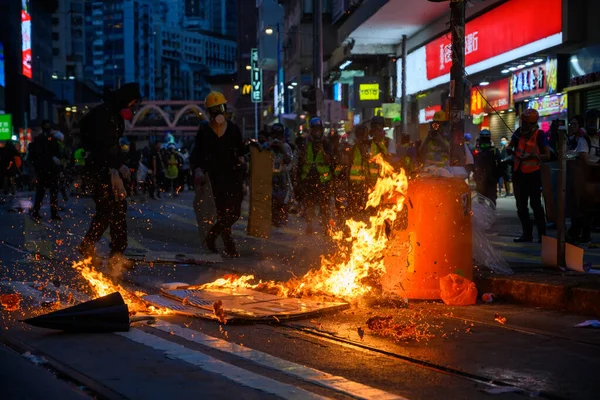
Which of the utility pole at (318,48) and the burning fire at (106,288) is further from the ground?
the utility pole at (318,48)

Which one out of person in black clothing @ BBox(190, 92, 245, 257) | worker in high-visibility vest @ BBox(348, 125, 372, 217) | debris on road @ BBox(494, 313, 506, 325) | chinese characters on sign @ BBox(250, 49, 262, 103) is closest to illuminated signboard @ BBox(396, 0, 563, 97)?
worker in high-visibility vest @ BBox(348, 125, 372, 217)

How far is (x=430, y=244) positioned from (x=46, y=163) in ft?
37.7

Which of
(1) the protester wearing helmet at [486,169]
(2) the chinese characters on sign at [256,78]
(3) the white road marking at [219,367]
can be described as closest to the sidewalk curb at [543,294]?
(3) the white road marking at [219,367]

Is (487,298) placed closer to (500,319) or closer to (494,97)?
(500,319)

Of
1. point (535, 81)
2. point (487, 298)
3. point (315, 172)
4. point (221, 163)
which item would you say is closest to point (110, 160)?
point (221, 163)

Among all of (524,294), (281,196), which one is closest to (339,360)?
(524,294)

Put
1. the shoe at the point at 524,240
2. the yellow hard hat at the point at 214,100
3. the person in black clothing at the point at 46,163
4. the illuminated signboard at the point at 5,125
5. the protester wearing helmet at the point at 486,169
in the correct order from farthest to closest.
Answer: the illuminated signboard at the point at 5,125 < the person in black clothing at the point at 46,163 < the protester wearing helmet at the point at 486,169 < the shoe at the point at 524,240 < the yellow hard hat at the point at 214,100

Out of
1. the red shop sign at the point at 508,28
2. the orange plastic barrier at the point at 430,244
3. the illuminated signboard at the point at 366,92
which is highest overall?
the red shop sign at the point at 508,28

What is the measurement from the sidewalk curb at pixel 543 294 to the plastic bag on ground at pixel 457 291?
1.19 feet

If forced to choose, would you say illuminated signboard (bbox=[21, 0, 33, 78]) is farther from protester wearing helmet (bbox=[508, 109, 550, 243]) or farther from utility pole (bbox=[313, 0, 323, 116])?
protester wearing helmet (bbox=[508, 109, 550, 243])

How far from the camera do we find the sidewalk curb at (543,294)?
7.06m

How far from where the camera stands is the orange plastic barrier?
25.2 ft

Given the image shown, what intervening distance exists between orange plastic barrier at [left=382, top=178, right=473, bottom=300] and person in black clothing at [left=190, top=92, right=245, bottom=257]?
3.32 metres

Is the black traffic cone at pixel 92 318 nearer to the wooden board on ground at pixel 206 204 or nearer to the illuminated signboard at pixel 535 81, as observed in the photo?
the wooden board on ground at pixel 206 204
